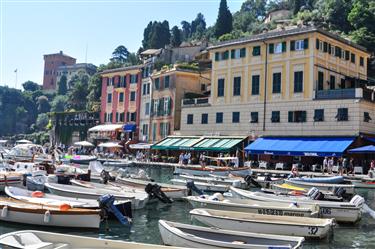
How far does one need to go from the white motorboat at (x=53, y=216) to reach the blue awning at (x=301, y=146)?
1118 inches

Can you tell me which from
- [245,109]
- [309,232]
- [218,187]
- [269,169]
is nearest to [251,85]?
[245,109]

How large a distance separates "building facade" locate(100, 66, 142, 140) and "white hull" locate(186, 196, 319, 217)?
4881 centimetres

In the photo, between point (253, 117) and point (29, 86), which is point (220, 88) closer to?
point (253, 117)

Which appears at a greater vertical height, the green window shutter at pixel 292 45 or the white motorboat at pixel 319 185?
the green window shutter at pixel 292 45

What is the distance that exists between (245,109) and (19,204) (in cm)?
3503

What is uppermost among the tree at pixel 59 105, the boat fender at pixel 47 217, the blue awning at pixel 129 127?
the tree at pixel 59 105

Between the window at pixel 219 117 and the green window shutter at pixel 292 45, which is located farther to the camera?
the window at pixel 219 117

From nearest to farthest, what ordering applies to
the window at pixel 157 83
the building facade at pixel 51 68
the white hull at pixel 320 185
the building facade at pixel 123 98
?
Answer: the white hull at pixel 320 185 < the window at pixel 157 83 < the building facade at pixel 123 98 < the building facade at pixel 51 68

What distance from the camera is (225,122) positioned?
172ft

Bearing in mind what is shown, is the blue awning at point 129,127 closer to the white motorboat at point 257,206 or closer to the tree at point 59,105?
the white motorboat at point 257,206

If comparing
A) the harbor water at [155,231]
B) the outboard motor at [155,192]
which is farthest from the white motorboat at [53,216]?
the outboard motor at [155,192]

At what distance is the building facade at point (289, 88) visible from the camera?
43.3 metres

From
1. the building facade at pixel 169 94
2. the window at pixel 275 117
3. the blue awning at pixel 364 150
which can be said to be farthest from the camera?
the building facade at pixel 169 94

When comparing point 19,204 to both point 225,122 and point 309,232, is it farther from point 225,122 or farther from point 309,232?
point 225,122
